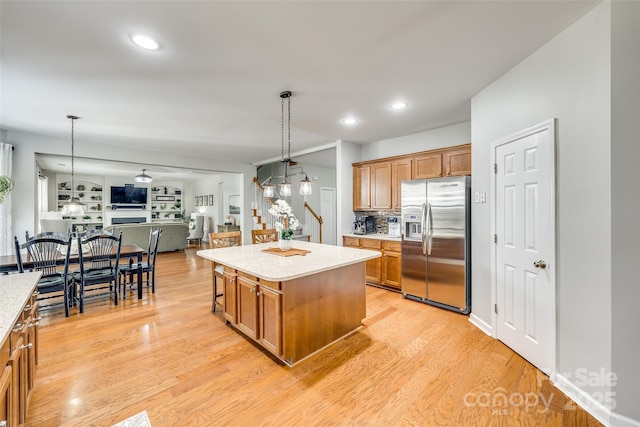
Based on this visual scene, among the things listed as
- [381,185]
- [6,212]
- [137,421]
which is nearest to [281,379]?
[137,421]

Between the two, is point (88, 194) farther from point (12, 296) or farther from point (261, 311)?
point (261, 311)

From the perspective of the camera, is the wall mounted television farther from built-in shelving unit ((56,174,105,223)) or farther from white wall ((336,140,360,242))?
white wall ((336,140,360,242))

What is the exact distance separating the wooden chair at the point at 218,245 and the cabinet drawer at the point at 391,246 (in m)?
2.32

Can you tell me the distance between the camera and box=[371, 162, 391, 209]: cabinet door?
4.61m

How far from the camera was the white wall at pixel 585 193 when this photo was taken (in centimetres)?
166

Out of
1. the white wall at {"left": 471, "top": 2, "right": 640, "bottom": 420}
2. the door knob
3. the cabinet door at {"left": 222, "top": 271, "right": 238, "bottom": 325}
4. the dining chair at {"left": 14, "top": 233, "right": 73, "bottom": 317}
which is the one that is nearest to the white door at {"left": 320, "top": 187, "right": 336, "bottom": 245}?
the cabinet door at {"left": 222, "top": 271, "right": 238, "bottom": 325}

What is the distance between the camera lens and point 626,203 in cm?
161

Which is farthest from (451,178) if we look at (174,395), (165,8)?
(174,395)

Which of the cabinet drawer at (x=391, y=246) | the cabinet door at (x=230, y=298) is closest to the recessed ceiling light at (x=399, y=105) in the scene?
the cabinet drawer at (x=391, y=246)

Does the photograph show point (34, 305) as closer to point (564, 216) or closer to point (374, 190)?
point (564, 216)

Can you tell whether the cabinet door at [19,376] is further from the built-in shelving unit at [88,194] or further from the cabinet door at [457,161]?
the built-in shelving unit at [88,194]

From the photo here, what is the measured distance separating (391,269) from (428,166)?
5.69 ft

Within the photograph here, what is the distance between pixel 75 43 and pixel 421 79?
2931mm

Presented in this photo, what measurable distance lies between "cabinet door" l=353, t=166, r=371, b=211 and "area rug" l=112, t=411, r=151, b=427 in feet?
13.3
